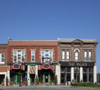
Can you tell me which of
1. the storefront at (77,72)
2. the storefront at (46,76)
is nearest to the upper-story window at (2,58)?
the storefront at (46,76)

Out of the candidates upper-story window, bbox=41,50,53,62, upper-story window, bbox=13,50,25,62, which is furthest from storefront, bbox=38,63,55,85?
upper-story window, bbox=13,50,25,62

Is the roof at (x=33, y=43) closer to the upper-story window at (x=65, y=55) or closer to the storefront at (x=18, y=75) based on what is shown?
the upper-story window at (x=65, y=55)

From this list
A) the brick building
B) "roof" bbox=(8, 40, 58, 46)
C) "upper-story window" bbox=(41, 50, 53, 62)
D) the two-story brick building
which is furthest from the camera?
"roof" bbox=(8, 40, 58, 46)

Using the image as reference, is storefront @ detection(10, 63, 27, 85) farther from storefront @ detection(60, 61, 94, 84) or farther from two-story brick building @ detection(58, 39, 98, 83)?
storefront @ detection(60, 61, 94, 84)

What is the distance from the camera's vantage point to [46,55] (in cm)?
4750

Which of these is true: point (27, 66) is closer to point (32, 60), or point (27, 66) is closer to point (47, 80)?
point (32, 60)

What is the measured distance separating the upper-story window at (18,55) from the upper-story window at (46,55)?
13.9 ft

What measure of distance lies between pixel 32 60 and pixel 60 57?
6004 mm

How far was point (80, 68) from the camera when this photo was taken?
4700cm

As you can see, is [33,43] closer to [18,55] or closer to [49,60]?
[18,55]

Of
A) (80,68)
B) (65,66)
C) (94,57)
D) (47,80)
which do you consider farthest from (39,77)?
(94,57)

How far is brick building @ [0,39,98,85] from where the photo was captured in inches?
1843

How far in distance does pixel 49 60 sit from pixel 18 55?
6.71 meters

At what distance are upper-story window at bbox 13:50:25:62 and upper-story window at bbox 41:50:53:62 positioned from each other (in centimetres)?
423
